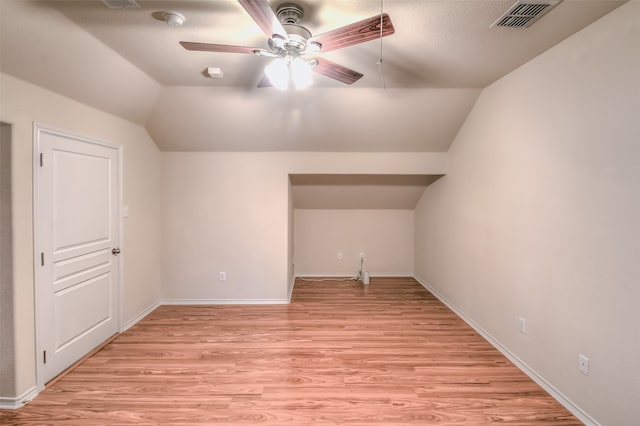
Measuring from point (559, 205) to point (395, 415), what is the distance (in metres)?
1.84

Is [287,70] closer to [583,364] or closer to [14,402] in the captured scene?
[583,364]

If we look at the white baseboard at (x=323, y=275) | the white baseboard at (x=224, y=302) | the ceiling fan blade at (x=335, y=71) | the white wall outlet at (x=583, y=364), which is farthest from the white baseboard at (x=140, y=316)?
the white wall outlet at (x=583, y=364)

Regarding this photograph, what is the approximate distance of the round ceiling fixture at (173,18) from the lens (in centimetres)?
173

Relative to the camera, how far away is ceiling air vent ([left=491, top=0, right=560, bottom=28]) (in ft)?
5.39

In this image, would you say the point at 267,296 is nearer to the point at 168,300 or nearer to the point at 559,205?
the point at 168,300

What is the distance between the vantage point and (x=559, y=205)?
207 cm

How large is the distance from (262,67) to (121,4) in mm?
1057

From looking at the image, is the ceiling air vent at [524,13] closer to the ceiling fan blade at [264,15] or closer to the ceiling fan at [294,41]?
the ceiling fan at [294,41]

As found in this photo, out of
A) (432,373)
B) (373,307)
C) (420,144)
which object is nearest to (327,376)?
(432,373)

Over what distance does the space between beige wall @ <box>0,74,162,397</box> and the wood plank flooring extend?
0.37 m

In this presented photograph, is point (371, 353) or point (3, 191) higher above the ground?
point (3, 191)

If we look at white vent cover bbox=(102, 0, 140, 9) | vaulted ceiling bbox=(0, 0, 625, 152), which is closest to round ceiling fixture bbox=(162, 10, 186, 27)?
vaulted ceiling bbox=(0, 0, 625, 152)

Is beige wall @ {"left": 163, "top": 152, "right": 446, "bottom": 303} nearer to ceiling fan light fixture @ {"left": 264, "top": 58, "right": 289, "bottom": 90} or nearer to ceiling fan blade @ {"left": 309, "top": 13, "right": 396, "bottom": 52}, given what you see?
ceiling fan light fixture @ {"left": 264, "top": 58, "right": 289, "bottom": 90}

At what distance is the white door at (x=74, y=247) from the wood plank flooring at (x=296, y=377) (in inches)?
9.4
